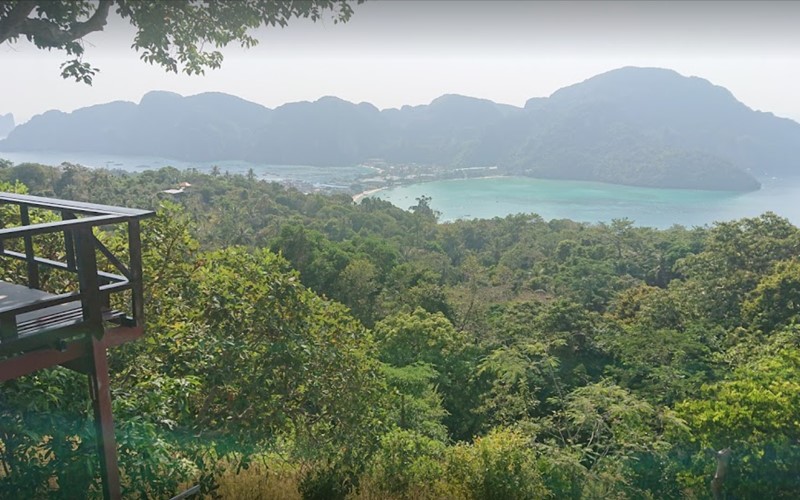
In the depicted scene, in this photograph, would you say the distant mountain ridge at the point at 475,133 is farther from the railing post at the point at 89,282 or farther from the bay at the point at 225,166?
the railing post at the point at 89,282

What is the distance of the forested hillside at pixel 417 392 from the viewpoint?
3.03 metres

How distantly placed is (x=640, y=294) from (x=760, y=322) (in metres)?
4.58

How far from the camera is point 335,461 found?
423 centimetres

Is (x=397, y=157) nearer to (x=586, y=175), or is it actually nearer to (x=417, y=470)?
(x=586, y=175)

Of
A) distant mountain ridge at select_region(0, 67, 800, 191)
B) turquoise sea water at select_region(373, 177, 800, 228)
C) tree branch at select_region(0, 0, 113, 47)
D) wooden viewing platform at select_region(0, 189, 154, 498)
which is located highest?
distant mountain ridge at select_region(0, 67, 800, 191)

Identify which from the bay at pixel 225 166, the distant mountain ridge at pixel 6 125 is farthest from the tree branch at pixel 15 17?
the distant mountain ridge at pixel 6 125

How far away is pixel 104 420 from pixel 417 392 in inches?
246

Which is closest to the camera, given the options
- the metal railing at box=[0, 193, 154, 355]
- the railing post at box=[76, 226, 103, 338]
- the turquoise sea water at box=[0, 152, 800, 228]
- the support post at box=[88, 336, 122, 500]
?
the metal railing at box=[0, 193, 154, 355]

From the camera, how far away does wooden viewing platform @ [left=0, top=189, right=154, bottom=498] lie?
6.66ft

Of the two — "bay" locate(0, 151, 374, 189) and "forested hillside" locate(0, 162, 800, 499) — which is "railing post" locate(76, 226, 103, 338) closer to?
"forested hillside" locate(0, 162, 800, 499)

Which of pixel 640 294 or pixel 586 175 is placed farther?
pixel 586 175

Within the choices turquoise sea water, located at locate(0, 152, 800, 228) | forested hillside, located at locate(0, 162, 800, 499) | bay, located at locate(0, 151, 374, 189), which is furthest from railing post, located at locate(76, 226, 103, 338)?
bay, located at locate(0, 151, 374, 189)

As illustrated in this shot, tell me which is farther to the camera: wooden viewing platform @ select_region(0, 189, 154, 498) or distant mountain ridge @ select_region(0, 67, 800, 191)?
distant mountain ridge @ select_region(0, 67, 800, 191)

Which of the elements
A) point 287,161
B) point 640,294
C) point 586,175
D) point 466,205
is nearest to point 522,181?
point 586,175
